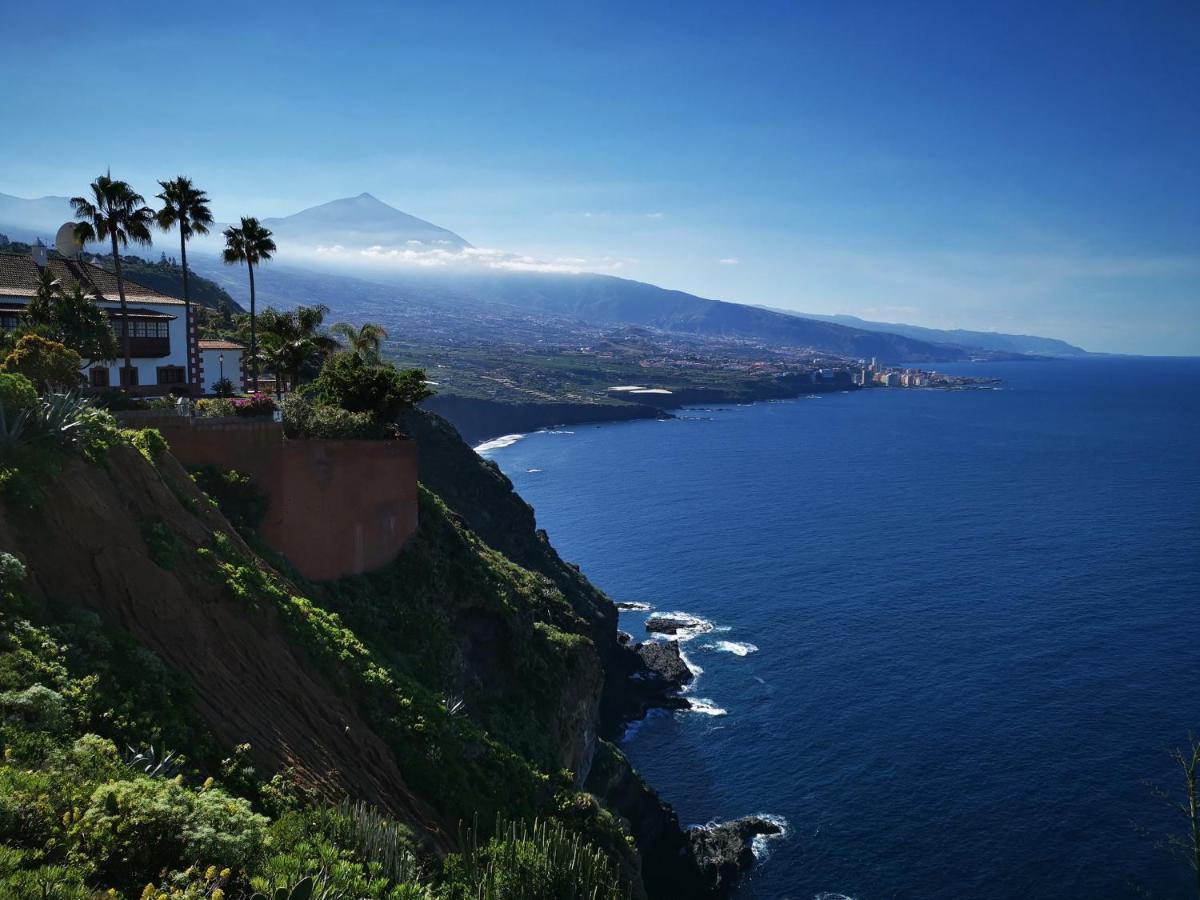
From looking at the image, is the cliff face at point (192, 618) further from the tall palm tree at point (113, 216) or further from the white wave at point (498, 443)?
the white wave at point (498, 443)

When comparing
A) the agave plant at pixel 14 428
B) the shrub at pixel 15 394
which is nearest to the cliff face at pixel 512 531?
the shrub at pixel 15 394

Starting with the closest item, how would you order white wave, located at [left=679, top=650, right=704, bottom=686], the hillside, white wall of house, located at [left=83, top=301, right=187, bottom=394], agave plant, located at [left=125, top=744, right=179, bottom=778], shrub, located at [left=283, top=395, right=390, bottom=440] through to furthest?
the hillside
agave plant, located at [left=125, top=744, right=179, bottom=778]
shrub, located at [left=283, top=395, right=390, bottom=440]
white wall of house, located at [left=83, top=301, right=187, bottom=394]
white wave, located at [left=679, top=650, right=704, bottom=686]

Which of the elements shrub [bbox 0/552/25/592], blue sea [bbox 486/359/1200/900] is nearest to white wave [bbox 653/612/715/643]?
blue sea [bbox 486/359/1200/900]

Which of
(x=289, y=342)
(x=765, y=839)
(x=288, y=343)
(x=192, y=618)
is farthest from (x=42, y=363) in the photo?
(x=765, y=839)

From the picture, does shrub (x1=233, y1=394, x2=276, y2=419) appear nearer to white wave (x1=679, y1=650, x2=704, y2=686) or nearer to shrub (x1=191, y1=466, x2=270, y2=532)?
shrub (x1=191, y1=466, x2=270, y2=532)

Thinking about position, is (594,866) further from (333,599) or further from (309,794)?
(333,599)

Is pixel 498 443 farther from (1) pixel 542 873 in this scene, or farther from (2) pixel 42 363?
(1) pixel 542 873

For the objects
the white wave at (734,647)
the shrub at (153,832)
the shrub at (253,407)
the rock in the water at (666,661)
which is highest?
the shrub at (253,407)
